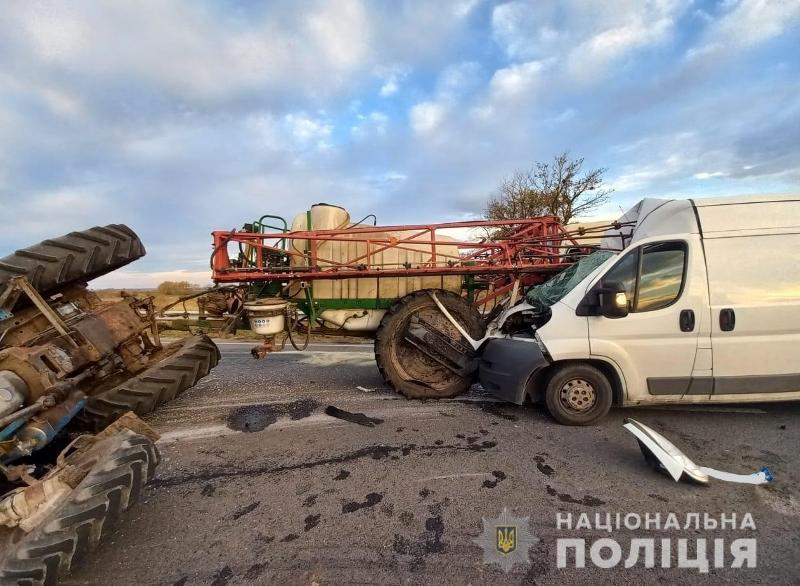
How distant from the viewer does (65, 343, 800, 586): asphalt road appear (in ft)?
6.55

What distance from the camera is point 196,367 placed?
4121mm

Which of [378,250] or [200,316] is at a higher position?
[378,250]

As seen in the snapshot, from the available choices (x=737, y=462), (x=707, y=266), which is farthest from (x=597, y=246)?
(x=737, y=462)

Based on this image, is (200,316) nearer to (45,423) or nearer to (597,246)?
(45,423)

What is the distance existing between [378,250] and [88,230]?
3202mm

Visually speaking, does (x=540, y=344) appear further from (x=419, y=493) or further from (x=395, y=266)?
(x=395, y=266)

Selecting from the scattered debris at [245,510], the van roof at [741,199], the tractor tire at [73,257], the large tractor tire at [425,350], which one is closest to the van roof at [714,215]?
the van roof at [741,199]

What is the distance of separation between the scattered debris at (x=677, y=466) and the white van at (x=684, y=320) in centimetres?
74

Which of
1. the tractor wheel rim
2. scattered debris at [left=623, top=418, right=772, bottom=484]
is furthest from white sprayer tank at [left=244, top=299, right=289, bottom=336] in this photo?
scattered debris at [left=623, top=418, right=772, bottom=484]

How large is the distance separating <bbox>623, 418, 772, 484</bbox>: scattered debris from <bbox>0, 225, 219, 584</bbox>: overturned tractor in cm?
356

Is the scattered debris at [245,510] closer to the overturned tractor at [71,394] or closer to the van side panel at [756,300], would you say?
the overturned tractor at [71,394]

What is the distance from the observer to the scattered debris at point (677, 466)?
262cm

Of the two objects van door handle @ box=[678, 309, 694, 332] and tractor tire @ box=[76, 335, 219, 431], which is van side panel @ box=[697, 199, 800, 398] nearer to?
van door handle @ box=[678, 309, 694, 332]

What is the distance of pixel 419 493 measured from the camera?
263 cm
